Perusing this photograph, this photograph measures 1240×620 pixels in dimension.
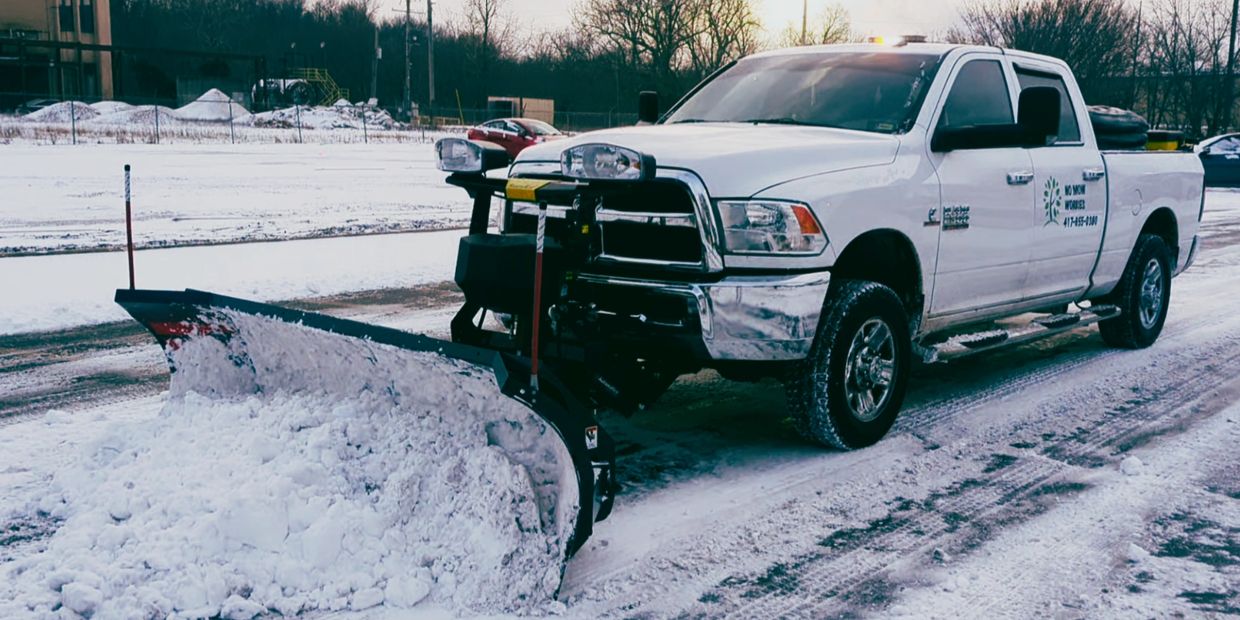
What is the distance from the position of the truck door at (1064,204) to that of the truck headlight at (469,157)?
3.08 meters

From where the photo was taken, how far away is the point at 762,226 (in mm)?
4680

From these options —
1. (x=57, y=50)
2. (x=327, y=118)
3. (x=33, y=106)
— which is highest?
(x=57, y=50)

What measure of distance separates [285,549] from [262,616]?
0.93ft

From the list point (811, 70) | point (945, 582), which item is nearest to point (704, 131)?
point (811, 70)

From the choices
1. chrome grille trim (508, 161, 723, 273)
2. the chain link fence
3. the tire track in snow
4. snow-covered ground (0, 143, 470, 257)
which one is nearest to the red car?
snow-covered ground (0, 143, 470, 257)

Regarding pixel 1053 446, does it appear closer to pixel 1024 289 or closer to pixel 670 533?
pixel 1024 289

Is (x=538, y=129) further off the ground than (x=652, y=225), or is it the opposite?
(x=538, y=129)

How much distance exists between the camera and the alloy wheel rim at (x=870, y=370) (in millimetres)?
5141

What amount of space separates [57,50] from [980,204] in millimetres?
62437

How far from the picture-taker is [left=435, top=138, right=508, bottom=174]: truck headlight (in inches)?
192

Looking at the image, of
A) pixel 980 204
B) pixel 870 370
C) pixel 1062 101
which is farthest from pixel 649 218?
pixel 1062 101

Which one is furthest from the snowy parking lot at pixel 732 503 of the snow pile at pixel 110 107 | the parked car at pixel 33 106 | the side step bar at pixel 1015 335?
the parked car at pixel 33 106

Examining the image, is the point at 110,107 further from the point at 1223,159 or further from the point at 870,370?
the point at 870,370

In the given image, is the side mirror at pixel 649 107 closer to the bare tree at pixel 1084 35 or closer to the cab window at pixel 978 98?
the cab window at pixel 978 98
